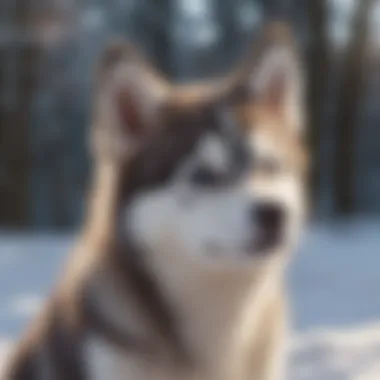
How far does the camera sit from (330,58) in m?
5.50

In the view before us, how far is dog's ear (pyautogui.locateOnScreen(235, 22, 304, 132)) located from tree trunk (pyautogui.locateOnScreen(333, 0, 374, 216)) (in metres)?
3.52

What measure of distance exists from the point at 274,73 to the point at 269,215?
30cm

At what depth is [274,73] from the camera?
170 cm

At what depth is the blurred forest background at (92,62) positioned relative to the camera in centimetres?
509

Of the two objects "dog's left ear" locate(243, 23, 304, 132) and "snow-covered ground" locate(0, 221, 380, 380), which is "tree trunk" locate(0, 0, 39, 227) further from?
"dog's left ear" locate(243, 23, 304, 132)

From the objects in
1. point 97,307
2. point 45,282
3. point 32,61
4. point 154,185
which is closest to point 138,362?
point 97,307

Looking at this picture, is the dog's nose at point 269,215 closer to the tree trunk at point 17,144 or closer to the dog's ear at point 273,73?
the dog's ear at point 273,73

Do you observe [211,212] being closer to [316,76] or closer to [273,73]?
[273,73]

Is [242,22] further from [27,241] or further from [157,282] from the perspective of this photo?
[157,282]

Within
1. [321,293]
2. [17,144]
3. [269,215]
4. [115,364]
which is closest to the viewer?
[269,215]

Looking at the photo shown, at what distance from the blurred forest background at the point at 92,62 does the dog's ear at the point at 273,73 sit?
3145 millimetres

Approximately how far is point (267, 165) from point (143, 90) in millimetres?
258

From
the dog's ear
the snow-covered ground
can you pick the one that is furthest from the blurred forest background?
the dog's ear

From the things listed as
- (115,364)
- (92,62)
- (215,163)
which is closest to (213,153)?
(215,163)
